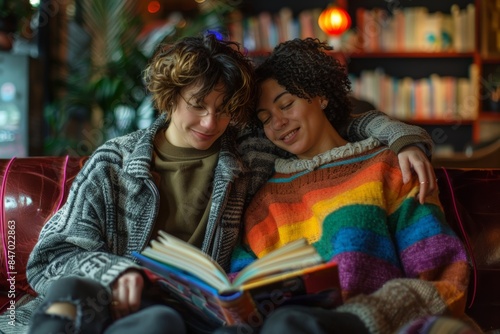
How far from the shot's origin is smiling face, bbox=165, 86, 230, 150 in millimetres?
1600

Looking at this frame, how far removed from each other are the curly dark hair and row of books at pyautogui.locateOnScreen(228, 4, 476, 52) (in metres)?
2.77

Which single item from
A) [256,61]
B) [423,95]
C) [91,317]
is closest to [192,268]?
[91,317]

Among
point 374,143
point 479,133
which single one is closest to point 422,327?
point 374,143

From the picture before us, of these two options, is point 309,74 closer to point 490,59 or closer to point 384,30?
point 384,30

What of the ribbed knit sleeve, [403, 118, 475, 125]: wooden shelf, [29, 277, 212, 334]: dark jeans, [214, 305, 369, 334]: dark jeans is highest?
the ribbed knit sleeve

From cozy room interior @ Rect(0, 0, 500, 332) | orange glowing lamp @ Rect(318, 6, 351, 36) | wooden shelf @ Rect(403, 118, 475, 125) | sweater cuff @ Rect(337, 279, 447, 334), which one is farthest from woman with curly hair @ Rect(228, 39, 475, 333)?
wooden shelf @ Rect(403, 118, 475, 125)

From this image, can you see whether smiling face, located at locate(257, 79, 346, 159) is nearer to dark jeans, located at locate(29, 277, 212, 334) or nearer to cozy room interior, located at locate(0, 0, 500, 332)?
cozy room interior, located at locate(0, 0, 500, 332)

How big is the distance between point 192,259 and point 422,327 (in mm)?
421

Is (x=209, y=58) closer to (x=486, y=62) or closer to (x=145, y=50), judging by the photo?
(x=145, y=50)

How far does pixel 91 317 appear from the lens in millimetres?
1203

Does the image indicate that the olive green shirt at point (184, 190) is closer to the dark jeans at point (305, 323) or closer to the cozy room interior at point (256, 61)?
the cozy room interior at point (256, 61)

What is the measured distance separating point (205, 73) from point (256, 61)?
0.36 m

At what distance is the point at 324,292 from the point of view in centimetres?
121

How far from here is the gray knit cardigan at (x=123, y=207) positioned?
4.91 ft
